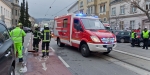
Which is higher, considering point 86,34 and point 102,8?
point 102,8

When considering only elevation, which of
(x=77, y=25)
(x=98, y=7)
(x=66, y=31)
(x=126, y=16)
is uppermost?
(x=98, y=7)

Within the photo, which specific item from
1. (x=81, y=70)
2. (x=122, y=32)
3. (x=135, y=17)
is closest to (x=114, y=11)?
(x=135, y=17)

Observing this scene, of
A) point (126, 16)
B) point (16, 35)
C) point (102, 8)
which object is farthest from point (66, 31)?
point (102, 8)

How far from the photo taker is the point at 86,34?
29.0 feet

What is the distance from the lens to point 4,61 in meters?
3.56

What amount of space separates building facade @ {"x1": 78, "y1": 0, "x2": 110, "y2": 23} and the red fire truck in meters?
30.0

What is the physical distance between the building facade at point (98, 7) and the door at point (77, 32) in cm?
3065

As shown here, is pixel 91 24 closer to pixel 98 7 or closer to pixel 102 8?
pixel 102 8

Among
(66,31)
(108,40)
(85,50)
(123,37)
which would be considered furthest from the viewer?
(123,37)

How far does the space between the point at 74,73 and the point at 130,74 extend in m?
2.05

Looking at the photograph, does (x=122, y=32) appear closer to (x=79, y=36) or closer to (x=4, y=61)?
(x=79, y=36)

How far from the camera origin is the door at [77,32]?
31.1 ft

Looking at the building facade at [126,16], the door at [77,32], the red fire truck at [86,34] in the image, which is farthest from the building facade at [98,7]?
the door at [77,32]

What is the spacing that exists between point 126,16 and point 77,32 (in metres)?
25.2
